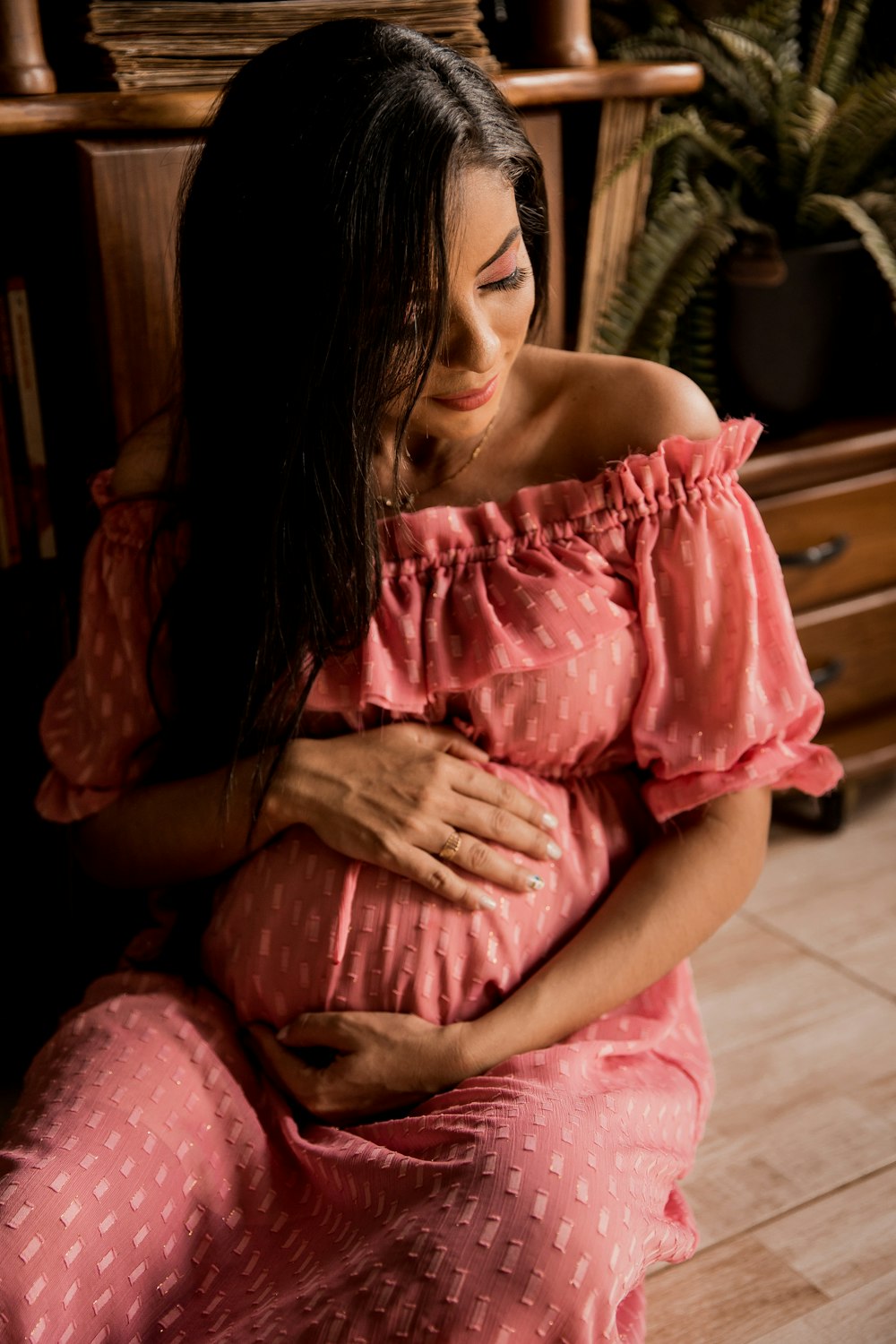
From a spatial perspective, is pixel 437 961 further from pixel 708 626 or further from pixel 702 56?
pixel 702 56

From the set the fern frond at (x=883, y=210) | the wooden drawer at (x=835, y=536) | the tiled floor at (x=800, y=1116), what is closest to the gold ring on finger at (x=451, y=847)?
the tiled floor at (x=800, y=1116)

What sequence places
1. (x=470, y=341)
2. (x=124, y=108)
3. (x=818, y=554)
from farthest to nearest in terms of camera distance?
(x=818, y=554) → (x=124, y=108) → (x=470, y=341)

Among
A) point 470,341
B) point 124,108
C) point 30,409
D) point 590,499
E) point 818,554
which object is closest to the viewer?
point 470,341

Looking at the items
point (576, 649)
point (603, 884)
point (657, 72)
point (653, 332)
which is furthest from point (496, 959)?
point (657, 72)

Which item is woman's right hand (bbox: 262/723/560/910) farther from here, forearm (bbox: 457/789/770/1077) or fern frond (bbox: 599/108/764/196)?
fern frond (bbox: 599/108/764/196)

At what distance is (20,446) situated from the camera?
4.86 feet

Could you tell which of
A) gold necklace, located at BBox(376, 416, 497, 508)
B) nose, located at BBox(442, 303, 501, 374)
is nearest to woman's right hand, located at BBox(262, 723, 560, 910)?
gold necklace, located at BBox(376, 416, 497, 508)

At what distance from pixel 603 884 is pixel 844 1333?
0.45 meters

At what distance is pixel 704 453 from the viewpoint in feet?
3.72

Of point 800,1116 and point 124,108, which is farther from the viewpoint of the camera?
point 800,1116

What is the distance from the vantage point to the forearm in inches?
42.6

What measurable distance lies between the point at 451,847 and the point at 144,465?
0.47m

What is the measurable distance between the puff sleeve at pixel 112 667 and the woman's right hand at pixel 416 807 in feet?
0.58

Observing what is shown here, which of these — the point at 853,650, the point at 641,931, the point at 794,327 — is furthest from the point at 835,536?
the point at 641,931
